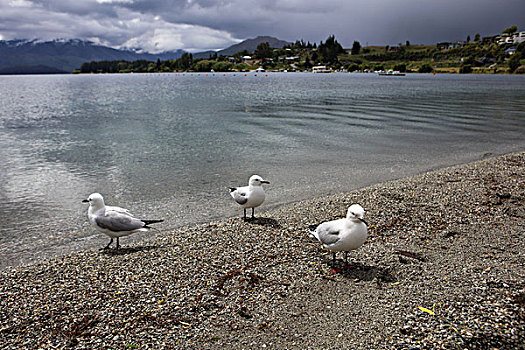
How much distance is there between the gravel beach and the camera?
647 centimetres

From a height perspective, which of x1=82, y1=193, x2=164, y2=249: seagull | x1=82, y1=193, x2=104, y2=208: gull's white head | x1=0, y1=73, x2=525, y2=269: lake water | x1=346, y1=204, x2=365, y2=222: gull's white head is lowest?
x1=0, y1=73, x2=525, y2=269: lake water

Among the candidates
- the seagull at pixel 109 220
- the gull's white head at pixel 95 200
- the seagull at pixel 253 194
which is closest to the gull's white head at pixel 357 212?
the seagull at pixel 253 194

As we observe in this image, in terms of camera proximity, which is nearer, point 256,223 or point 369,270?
point 369,270

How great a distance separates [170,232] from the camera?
12492 mm

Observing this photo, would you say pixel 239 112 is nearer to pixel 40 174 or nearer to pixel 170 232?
pixel 40 174

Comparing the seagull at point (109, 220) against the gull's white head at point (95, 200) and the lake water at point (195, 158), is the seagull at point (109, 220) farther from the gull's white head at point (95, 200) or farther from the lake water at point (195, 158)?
the lake water at point (195, 158)

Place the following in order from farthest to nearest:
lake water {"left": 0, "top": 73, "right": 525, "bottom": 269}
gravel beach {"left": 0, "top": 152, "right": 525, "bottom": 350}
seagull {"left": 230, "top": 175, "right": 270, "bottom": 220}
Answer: lake water {"left": 0, "top": 73, "right": 525, "bottom": 269} < seagull {"left": 230, "top": 175, "right": 270, "bottom": 220} < gravel beach {"left": 0, "top": 152, "right": 525, "bottom": 350}

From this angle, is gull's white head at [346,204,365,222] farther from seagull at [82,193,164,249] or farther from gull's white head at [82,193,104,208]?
gull's white head at [82,193,104,208]

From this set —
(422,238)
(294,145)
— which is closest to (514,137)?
(294,145)

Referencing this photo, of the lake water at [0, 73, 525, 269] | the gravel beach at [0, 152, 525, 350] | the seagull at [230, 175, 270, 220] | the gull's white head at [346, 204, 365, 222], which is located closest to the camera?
the gravel beach at [0, 152, 525, 350]

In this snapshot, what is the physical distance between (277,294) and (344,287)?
5.34ft

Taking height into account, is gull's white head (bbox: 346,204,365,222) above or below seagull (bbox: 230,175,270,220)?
above

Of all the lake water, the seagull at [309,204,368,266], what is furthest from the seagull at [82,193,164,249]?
the seagull at [309,204,368,266]

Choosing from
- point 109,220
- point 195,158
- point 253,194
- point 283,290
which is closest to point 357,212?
point 283,290
